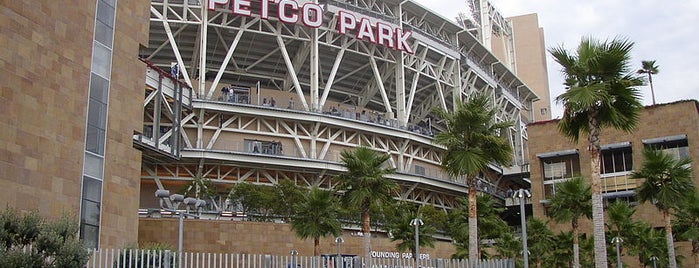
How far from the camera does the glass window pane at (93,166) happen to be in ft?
107

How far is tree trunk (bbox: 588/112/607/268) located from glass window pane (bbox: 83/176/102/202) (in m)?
20.1

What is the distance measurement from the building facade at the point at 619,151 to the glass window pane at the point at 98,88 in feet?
165

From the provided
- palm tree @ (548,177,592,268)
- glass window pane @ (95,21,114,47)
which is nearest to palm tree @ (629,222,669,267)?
palm tree @ (548,177,592,268)

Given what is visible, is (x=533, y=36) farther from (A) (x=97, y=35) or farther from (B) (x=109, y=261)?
(B) (x=109, y=261)

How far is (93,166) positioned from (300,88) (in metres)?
39.0

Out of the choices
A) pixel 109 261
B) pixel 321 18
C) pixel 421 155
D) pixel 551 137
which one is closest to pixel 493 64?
pixel 551 137

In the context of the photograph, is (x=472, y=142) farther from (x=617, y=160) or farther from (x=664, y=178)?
(x=617, y=160)

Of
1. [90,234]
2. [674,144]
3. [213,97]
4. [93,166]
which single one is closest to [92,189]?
[93,166]

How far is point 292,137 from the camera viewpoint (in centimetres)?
6944

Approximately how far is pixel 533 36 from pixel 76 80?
385 ft

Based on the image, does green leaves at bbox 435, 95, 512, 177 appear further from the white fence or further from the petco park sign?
the petco park sign

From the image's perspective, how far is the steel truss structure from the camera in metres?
65.9

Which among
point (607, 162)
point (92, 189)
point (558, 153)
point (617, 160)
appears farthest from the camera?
point (558, 153)

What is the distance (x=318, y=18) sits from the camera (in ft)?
225
